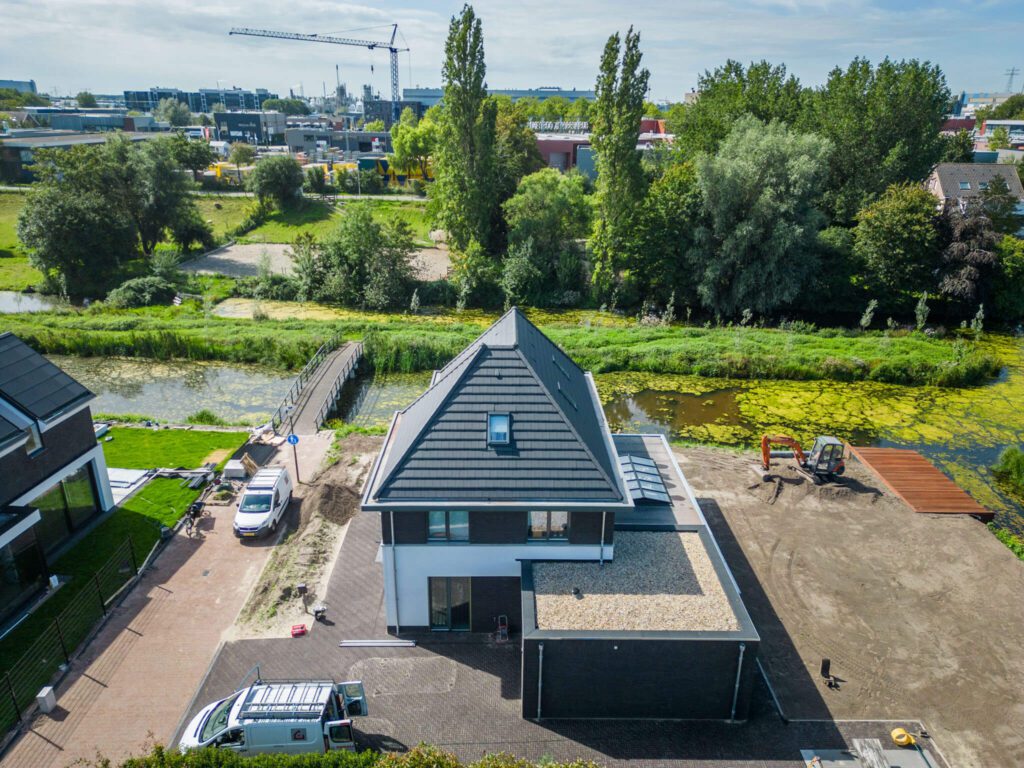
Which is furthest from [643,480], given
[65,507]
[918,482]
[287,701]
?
[65,507]

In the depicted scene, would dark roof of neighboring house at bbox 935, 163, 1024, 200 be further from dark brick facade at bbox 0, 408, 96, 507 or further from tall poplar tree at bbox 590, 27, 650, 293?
dark brick facade at bbox 0, 408, 96, 507

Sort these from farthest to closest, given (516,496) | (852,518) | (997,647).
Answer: (852,518) < (997,647) < (516,496)

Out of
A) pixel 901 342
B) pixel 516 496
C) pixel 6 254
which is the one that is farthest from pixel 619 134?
pixel 6 254

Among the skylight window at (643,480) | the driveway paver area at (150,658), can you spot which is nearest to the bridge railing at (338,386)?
the driveway paver area at (150,658)

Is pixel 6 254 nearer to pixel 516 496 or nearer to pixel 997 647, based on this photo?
pixel 516 496

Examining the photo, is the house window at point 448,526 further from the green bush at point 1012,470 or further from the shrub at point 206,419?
the green bush at point 1012,470

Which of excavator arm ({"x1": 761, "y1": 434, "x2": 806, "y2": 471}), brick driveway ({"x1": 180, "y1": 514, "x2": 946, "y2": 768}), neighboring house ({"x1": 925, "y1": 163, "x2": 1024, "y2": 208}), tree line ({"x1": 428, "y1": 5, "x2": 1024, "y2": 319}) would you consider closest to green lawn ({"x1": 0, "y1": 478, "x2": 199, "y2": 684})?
brick driveway ({"x1": 180, "y1": 514, "x2": 946, "y2": 768})
